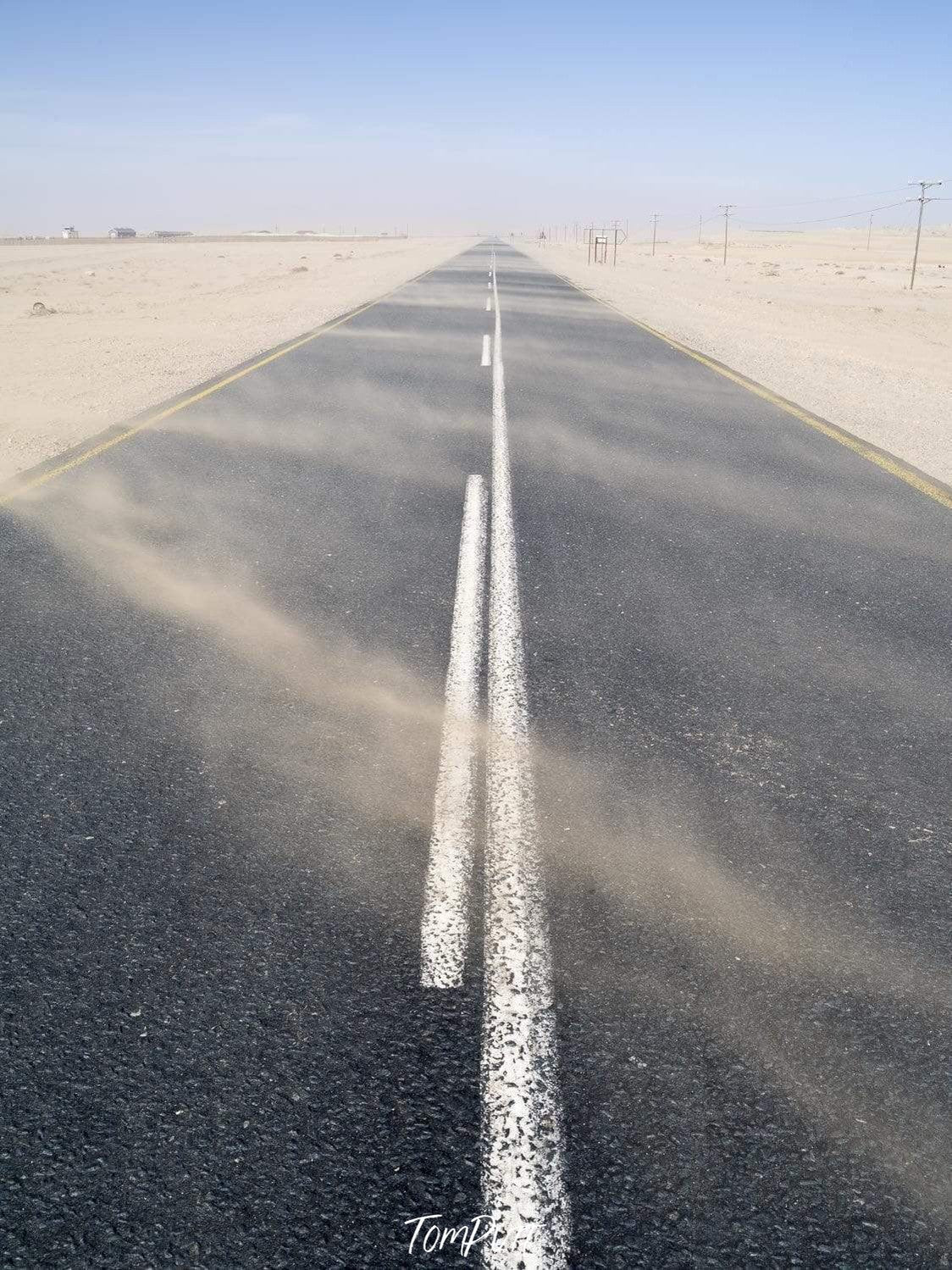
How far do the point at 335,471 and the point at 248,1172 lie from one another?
7093 mm

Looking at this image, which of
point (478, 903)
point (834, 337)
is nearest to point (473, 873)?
point (478, 903)

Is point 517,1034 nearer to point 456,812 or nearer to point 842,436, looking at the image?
point 456,812

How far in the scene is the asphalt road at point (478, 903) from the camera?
2.13 m

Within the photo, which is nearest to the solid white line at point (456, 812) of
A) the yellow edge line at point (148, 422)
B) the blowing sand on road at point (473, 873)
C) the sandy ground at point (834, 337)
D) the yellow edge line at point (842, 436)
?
the blowing sand on road at point (473, 873)

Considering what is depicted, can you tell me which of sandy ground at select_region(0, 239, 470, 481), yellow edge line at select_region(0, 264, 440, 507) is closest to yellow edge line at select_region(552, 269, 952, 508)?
yellow edge line at select_region(0, 264, 440, 507)

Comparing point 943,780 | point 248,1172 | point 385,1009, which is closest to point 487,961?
point 385,1009

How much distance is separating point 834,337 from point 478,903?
76.0 feet

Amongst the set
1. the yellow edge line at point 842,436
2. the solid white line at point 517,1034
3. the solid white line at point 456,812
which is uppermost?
the yellow edge line at point 842,436

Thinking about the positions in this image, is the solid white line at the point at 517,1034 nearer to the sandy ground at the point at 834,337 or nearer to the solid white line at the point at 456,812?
the solid white line at the point at 456,812

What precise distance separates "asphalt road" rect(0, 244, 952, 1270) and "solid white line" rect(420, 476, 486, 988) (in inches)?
1.5

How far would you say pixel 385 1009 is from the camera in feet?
8.61

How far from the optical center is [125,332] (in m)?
21.2

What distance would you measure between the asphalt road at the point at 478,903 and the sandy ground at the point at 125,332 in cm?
523

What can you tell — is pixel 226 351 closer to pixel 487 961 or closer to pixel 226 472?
pixel 226 472
